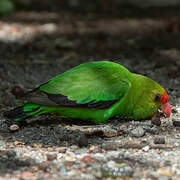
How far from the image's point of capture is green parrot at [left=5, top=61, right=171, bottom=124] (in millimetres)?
3906

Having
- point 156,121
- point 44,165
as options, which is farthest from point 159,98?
point 44,165

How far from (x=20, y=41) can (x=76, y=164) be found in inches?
204

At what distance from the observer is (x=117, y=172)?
111 inches

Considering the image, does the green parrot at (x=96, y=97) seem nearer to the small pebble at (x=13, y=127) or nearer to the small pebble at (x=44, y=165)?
the small pebble at (x=13, y=127)

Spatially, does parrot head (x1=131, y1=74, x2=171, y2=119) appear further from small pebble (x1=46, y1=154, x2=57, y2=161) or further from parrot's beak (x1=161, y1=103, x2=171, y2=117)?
small pebble (x1=46, y1=154, x2=57, y2=161)

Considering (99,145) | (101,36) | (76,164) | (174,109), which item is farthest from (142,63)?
(76,164)

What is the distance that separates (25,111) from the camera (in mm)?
3951

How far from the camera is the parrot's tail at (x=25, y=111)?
3.89 meters

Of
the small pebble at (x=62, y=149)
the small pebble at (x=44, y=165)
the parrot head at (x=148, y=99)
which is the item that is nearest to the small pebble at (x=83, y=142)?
the small pebble at (x=62, y=149)

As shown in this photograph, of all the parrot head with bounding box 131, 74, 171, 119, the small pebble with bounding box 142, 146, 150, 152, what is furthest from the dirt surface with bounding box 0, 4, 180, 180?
the parrot head with bounding box 131, 74, 171, 119

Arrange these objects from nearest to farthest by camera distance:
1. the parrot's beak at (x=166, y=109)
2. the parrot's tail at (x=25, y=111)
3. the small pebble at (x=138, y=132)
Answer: the small pebble at (x=138, y=132)
the parrot's tail at (x=25, y=111)
the parrot's beak at (x=166, y=109)

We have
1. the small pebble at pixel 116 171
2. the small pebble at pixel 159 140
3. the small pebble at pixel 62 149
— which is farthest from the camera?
the small pebble at pixel 159 140

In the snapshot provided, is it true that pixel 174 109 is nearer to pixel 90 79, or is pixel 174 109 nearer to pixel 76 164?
pixel 90 79

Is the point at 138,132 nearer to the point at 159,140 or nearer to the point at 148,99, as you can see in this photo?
the point at 159,140
